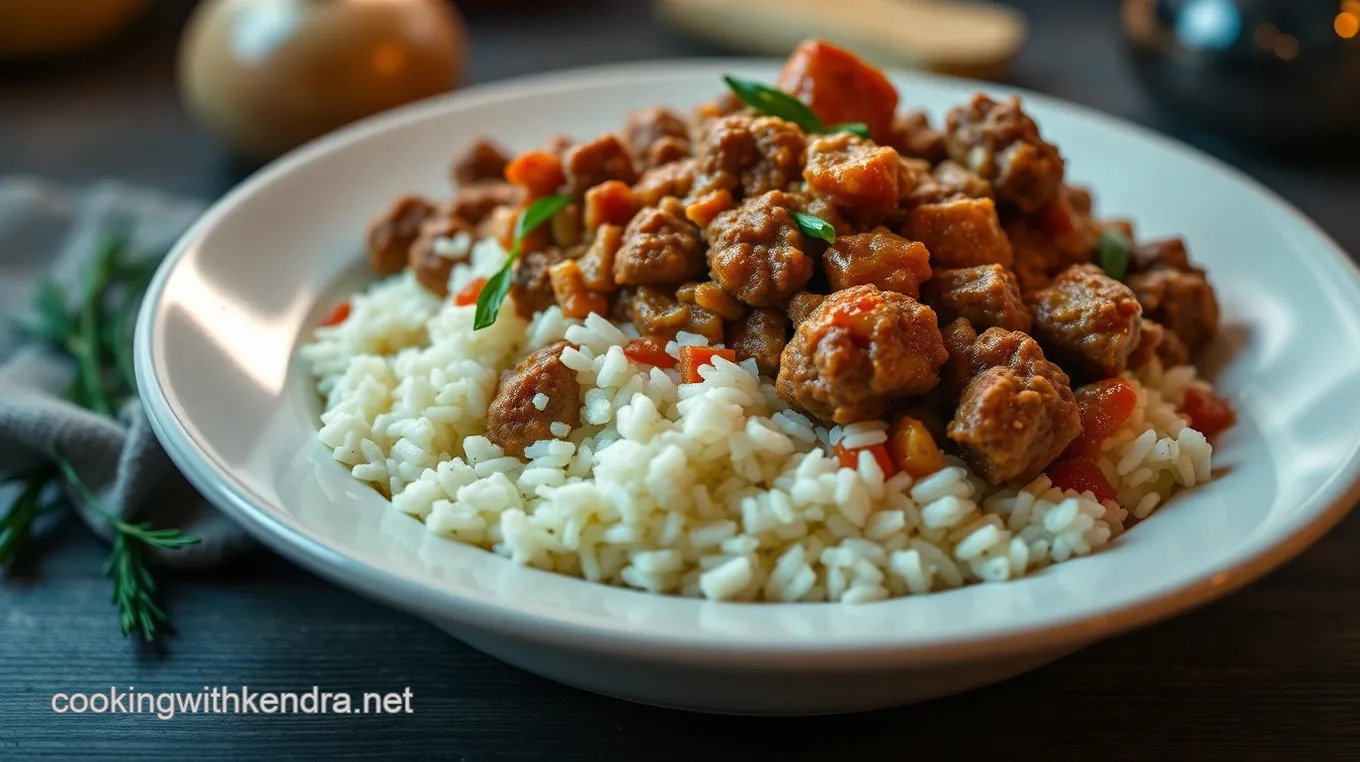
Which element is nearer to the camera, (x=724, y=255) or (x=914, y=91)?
(x=724, y=255)

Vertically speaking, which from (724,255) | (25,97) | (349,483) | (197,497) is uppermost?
(724,255)

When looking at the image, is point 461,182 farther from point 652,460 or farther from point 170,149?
point 170,149

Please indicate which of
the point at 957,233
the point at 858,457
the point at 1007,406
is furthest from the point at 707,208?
the point at 1007,406

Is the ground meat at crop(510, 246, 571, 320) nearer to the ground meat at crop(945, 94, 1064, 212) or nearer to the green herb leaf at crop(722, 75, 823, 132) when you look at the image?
the green herb leaf at crop(722, 75, 823, 132)

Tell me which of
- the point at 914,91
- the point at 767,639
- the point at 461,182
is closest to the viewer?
the point at 767,639

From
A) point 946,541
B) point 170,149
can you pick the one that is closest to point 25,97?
point 170,149

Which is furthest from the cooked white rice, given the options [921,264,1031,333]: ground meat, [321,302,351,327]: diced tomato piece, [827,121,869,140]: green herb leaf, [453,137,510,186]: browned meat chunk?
[453,137,510,186]: browned meat chunk

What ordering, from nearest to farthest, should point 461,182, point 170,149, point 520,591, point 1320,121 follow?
point 520,591 < point 461,182 < point 1320,121 < point 170,149

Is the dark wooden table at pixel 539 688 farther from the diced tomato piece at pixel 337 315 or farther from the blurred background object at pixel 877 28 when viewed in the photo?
the blurred background object at pixel 877 28

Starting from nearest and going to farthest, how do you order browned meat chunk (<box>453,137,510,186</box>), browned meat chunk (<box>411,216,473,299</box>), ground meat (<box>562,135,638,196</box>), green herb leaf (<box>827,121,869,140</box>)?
1. green herb leaf (<box>827,121,869,140</box>)
2. ground meat (<box>562,135,638,196</box>)
3. browned meat chunk (<box>411,216,473,299</box>)
4. browned meat chunk (<box>453,137,510,186</box>)
